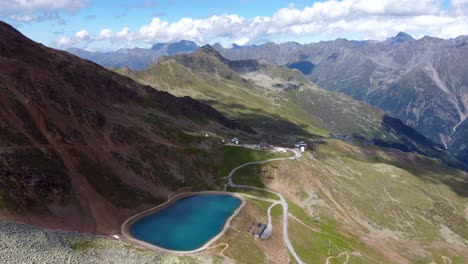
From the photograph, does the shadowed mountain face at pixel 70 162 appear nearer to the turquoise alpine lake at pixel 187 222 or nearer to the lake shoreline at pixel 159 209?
the lake shoreline at pixel 159 209

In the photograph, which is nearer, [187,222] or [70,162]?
[187,222]

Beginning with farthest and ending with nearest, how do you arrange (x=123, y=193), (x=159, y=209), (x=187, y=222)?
(x=159, y=209)
(x=123, y=193)
(x=187, y=222)

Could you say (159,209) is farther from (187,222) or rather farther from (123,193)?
(187,222)

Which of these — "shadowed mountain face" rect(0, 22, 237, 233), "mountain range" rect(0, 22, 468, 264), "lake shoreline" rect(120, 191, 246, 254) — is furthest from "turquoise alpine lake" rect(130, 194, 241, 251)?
"shadowed mountain face" rect(0, 22, 237, 233)

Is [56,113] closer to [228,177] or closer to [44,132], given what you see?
[44,132]

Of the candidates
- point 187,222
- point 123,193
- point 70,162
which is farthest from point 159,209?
point 70,162

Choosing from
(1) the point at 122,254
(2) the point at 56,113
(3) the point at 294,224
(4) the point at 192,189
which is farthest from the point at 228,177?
(1) the point at 122,254

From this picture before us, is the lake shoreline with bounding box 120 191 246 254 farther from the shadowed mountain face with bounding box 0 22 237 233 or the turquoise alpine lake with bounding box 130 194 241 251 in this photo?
the shadowed mountain face with bounding box 0 22 237 233

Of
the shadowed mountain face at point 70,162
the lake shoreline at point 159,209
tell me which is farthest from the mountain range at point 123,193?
the lake shoreline at point 159,209
